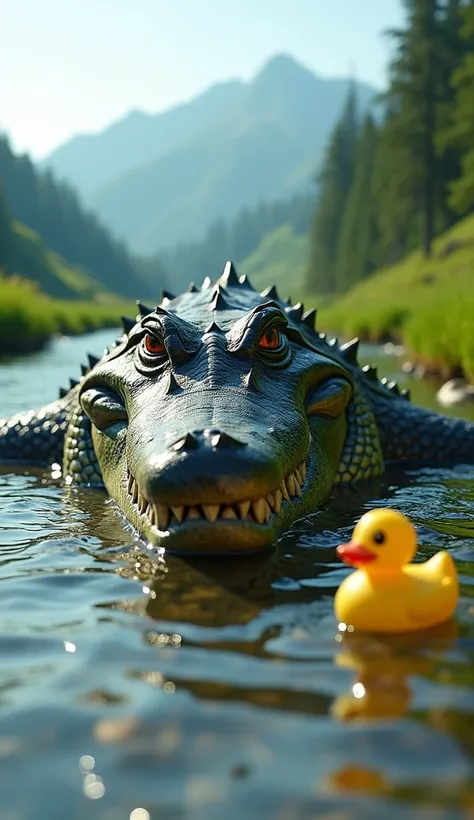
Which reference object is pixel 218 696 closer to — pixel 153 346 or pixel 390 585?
pixel 390 585

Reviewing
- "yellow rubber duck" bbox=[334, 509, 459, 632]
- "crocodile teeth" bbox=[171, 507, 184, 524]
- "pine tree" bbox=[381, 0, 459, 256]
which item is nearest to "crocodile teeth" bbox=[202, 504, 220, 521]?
"crocodile teeth" bbox=[171, 507, 184, 524]

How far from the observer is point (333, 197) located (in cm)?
7200

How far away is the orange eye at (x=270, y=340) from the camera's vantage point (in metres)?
5.05

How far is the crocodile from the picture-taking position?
146 inches

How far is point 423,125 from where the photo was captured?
139ft

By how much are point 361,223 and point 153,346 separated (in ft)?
193

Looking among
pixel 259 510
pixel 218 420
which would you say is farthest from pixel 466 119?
pixel 259 510

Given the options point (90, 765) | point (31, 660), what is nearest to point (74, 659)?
point (31, 660)

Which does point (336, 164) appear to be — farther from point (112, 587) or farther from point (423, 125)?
point (112, 587)

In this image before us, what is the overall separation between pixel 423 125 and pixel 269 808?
4384cm

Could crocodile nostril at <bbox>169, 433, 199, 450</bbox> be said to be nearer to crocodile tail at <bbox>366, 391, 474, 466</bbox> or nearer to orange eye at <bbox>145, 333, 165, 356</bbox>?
orange eye at <bbox>145, 333, 165, 356</bbox>

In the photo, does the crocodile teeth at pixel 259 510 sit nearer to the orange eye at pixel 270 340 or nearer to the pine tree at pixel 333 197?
the orange eye at pixel 270 340

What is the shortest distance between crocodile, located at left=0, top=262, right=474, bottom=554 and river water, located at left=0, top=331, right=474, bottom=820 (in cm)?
29

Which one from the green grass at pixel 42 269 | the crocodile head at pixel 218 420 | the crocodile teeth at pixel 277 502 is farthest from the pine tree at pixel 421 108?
the green grass at pixel 42 269
